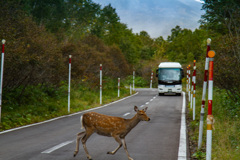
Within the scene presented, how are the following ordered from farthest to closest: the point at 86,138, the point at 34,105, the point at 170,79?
the point at 170,79 < the point at 34,105 < the point at 86,138

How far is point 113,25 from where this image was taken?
81.1 meters

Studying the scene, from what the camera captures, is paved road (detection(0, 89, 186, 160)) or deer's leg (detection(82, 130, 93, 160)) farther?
paved road (detection(0, 89, 186, 160))

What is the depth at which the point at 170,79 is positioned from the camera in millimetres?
33906

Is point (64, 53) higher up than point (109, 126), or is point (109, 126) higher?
point (64, 53)

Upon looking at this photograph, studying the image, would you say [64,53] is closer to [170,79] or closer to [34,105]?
[34,105]

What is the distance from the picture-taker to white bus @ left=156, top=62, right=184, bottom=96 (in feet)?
110

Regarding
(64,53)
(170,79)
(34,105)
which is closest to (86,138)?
(34,105)

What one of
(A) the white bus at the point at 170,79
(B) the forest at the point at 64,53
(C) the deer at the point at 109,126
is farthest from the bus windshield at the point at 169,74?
(C) the deer at the point at 109,126

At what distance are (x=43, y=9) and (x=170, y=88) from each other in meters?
19.2

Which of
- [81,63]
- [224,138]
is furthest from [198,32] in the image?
[224,138]

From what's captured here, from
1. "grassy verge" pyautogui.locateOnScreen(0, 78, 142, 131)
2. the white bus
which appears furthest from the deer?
the white bus

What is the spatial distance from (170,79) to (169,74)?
0.64 m

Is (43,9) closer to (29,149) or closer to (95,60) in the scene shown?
(95,60)

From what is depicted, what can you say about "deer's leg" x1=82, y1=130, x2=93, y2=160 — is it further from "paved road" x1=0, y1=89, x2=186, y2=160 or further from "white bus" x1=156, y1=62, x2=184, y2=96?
"white bus" x1=156, y1=62, x2=184, y2=96
